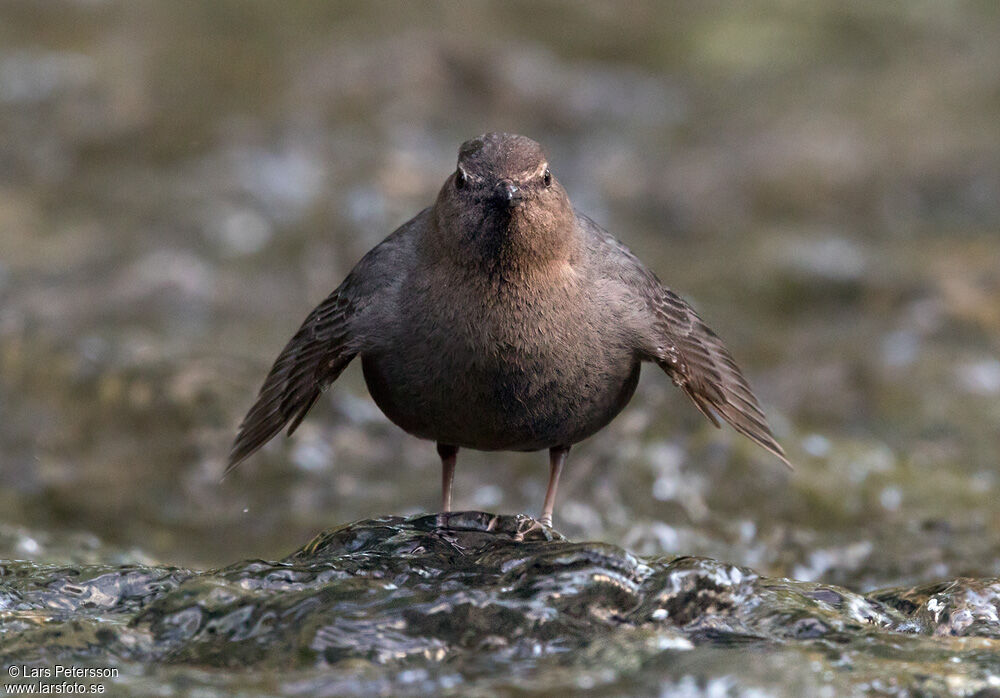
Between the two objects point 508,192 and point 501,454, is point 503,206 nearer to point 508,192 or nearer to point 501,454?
point 508,192

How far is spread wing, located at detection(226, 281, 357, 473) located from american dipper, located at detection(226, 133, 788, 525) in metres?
0.01

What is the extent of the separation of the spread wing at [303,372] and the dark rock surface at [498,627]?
892 millimetres

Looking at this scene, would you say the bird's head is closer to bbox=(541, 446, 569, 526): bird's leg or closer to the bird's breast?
the bird's breast

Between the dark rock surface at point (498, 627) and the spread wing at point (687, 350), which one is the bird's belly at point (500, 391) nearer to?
the spread wing at point (687, 350)

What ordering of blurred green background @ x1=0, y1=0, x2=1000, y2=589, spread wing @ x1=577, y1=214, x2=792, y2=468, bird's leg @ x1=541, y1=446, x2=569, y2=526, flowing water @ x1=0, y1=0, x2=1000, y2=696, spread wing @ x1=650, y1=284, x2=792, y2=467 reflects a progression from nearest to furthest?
flowing water @ x1=0, y1=0, x2=1000, y2=696 < spread wing @ x1=577, y1=214, x2=792, y2=468 < spread wing @ x1=650, y1=284, x2=792, y2=467 < bird's leg @ x1=541, y1=446, x2=569, y2=526 < blurred green background @ x1=0, y1=0, x2=1000, y2=589

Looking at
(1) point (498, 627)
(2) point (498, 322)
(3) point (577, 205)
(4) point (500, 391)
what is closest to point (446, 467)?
(4) point (500, 391)

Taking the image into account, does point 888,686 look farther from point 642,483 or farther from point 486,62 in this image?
point 486,62

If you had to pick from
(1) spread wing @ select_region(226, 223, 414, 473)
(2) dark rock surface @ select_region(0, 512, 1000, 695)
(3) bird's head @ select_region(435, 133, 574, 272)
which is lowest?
(2) dark rock surface @ select_region(0, 512, 1000, 695)

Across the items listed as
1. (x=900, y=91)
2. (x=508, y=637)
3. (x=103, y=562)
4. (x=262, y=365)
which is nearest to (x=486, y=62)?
(x=900, y=91)

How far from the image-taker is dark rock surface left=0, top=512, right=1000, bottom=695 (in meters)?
3.49

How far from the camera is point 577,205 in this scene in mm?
11016

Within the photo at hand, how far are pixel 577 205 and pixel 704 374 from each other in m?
5.82

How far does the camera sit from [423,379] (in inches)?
186

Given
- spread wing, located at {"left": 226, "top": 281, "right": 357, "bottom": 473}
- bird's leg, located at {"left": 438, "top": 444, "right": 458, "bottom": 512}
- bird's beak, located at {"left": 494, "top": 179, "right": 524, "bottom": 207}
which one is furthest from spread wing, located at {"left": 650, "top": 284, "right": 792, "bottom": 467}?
spread wing, located at {"left": 226, "top": 281, "right": 357, "bottom": 473}
